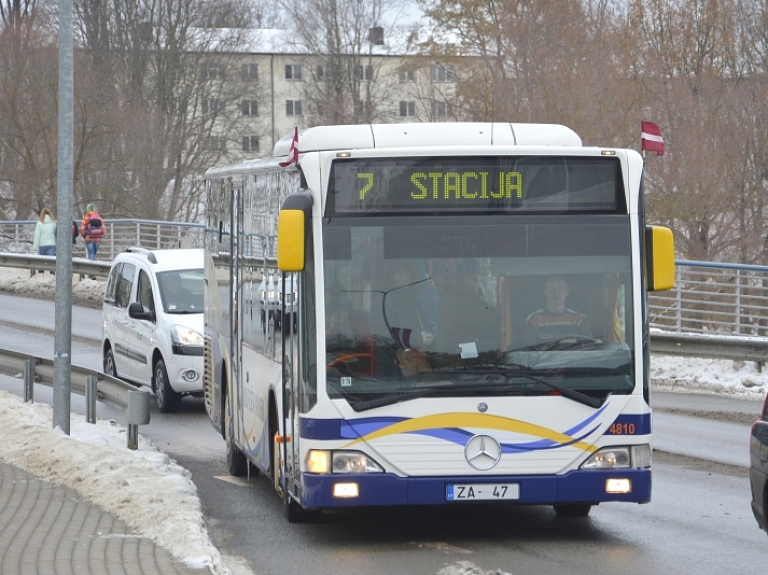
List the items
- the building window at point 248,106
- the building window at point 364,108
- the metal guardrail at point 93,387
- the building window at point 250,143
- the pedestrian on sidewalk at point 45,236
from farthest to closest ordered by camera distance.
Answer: the building window at point 250,143
the building window at point 248,106
the building window at point 364,108
the pedestrian on sidewalk at point 45,236
the metal guardrail at point 93,387

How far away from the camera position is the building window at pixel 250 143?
59747 millimetres

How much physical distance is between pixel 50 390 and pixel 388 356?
11153 mm

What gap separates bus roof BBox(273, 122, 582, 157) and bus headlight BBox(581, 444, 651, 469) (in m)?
2.16

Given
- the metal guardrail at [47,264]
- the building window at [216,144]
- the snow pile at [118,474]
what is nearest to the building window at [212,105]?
the building window at [216,144]

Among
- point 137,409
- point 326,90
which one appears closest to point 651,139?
point 137,409

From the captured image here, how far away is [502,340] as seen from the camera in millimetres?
7984

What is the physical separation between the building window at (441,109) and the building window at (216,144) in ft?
68.6

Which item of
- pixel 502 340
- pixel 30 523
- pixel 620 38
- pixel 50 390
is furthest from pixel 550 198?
pixel 620 38

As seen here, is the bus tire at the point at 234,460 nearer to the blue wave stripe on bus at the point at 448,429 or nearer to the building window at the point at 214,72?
the blue wave stripe on bus at the point at 448,429

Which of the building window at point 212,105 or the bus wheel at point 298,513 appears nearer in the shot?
the bus wheel at point 298,513

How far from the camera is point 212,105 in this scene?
56656 millimetres

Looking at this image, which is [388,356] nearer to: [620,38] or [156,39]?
[620,38]

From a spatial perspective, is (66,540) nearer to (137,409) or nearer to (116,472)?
(116,472)

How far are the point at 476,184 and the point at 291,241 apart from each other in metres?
1.25
